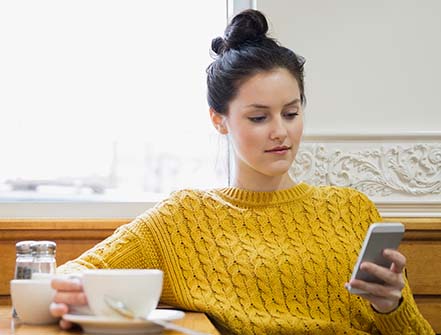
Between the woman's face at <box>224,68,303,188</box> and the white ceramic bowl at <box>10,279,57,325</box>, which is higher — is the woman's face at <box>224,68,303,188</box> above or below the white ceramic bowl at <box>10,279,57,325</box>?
above

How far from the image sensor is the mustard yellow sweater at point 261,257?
173 cm

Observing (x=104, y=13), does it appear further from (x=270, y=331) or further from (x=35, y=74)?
(x=270, y=331)

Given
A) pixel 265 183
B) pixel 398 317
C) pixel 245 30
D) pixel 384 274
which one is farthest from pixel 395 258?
pixel 245 30

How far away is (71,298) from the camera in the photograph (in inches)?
48.8

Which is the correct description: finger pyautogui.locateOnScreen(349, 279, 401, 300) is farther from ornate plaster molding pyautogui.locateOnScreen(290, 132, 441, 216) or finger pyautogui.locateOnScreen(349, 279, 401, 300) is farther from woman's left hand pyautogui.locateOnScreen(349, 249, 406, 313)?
ornate plaster molding pyautogui.locateOnScreen(290, 132, 441, 216)

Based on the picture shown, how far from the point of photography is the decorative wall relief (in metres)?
2.17

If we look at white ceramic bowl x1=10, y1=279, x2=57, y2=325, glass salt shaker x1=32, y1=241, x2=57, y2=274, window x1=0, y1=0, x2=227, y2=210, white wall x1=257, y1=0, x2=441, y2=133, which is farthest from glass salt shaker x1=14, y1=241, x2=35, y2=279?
white wall x1=257, y1=0, x2=441, y2=133

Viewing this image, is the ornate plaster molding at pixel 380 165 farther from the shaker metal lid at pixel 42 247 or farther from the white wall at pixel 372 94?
the shaker metal lid at pixel 42 247

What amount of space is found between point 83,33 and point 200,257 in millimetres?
836

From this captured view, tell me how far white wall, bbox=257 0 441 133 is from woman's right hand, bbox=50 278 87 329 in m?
1.07

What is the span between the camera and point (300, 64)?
6.36 ft

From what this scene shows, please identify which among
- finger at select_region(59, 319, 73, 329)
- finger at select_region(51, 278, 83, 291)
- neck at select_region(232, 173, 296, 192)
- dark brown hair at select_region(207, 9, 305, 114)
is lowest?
finger at select_region(59, 319, 73, 329)

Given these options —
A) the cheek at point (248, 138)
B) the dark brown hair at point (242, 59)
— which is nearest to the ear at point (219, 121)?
the dark brown hair at point (242, 59)

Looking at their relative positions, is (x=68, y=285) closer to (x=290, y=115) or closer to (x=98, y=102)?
(x=290, y=115)
